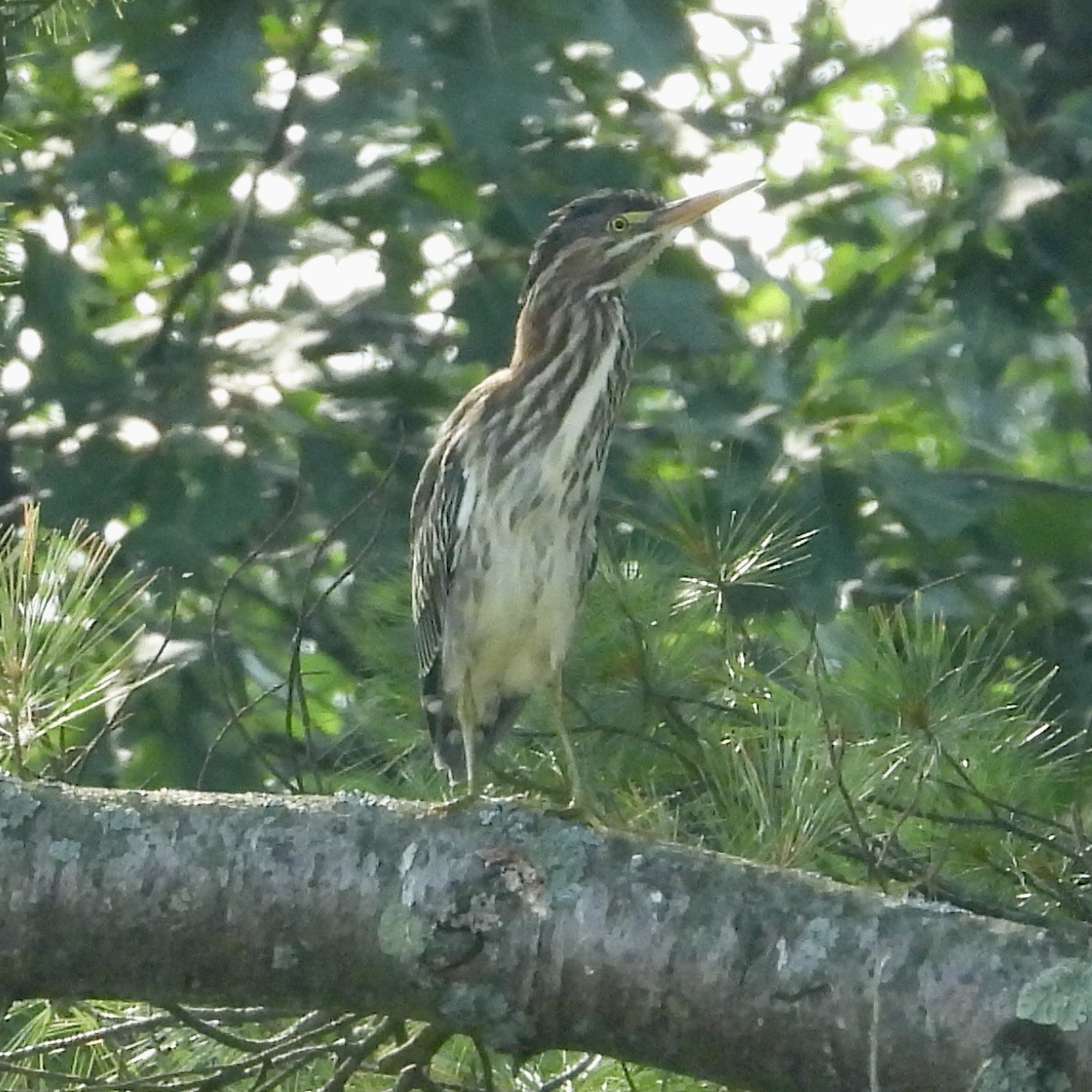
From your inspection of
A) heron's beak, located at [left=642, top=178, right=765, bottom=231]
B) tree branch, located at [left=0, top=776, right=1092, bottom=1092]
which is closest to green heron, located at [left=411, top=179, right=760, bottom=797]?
heron's beak, located at [left=642, top=178, right=765, bottom=231]

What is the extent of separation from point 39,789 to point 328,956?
1.00 ft

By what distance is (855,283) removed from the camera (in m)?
3.47

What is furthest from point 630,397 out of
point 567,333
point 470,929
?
point 470,929

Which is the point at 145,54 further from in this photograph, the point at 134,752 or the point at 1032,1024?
the point at 1032,1024

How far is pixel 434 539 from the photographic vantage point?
3049 millimetres

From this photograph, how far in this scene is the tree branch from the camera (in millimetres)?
1608

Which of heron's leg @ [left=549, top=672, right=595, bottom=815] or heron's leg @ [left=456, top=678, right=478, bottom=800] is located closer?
heron's leg @ [left=549, top=672, right=595, bottom=815]

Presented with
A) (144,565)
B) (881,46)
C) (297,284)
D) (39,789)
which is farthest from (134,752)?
(881,46)

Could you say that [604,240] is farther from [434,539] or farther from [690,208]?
[434,539]

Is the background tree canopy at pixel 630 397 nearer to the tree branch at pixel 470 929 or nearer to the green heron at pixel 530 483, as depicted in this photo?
the green heron at pixel 530 483

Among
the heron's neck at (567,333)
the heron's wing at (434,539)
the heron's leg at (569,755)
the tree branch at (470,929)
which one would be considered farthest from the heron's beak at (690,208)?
the tree branch at (470,929)

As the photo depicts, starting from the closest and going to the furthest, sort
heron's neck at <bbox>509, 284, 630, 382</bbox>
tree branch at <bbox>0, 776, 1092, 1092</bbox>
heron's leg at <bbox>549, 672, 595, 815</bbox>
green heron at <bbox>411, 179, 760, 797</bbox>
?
tree branch at <bbox>0, 776, 1092, 1092</bbox> < heron's leg at <bbox>549, 672, 595, 815</bbox> < green heron at <bbox>411, 179, 760, 797</bbox> < heron's neck at <bbox>509, 284, 630, 382</bbox>

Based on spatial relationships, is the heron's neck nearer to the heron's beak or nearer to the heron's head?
the heron's head

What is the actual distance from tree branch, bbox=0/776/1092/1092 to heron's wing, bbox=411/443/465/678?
1178 mm
